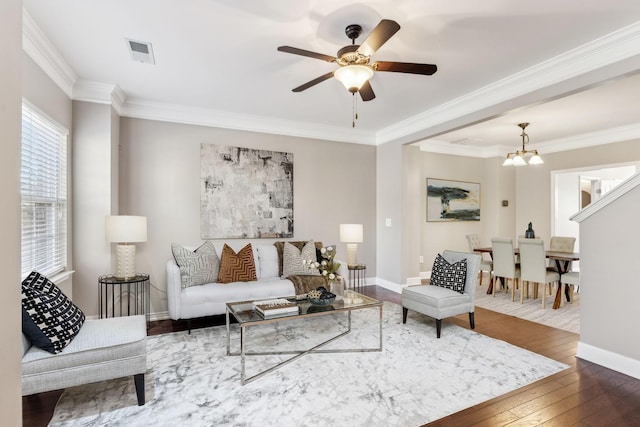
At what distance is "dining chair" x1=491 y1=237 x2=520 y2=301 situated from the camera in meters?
4.87

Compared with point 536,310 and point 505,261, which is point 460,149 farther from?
point 536,310

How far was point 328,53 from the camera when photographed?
9.96 ft

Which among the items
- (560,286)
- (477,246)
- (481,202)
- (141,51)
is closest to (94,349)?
(141,51)

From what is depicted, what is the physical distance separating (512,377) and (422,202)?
4245 mm

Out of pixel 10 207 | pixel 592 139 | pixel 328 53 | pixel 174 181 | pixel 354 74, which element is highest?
pixel 328 53

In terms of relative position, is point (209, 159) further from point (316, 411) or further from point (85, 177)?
point (316, 411)

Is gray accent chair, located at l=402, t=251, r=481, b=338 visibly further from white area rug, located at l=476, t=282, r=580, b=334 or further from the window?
the window

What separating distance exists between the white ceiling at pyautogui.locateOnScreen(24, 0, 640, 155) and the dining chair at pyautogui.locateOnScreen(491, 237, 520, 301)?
1876mm

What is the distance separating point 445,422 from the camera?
6.83 feet

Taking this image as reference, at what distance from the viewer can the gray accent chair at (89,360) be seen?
2.00m

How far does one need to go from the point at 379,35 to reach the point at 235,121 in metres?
3.04

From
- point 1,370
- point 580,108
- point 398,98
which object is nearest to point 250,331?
point 1,370

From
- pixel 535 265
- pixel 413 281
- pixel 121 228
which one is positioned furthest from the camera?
pixel 413 281

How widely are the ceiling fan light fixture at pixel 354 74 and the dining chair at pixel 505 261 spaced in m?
3.57
